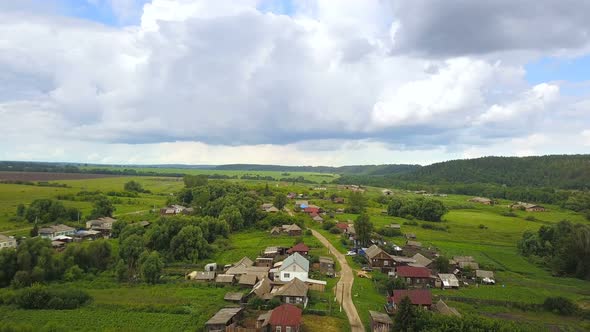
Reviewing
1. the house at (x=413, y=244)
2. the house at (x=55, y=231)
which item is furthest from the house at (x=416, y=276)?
the house at (x=55, y=231)

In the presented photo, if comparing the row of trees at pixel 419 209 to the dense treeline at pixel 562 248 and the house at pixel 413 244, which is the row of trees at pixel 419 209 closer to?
the dense treeline at pixel 562 248

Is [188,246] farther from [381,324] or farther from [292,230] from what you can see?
[381,324]

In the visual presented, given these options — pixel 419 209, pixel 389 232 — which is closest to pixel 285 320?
pixel 389 232

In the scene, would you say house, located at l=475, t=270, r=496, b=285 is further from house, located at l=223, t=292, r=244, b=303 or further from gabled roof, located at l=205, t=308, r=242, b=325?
gabled roof, located at l=205, t=308, r=242, b=325

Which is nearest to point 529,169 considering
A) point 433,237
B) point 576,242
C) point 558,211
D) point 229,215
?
point 558,211

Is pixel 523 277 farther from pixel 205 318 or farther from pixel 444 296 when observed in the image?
pixel 205 318

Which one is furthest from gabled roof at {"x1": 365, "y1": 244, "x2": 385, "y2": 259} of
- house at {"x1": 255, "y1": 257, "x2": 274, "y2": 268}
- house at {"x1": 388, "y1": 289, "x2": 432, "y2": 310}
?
→ house at {"x1": 388, "y1": 289, "x2": 432, "y2": 310}

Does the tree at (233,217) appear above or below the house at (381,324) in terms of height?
above
